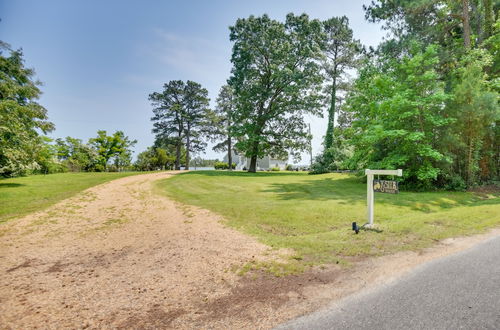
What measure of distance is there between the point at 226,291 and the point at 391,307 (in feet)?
6.26

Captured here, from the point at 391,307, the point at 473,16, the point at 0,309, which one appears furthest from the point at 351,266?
the point at 473,16

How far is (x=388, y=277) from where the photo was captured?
3240 mm

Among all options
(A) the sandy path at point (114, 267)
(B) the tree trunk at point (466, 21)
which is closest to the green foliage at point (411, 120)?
(B) the tree trunk at point (466, 21)

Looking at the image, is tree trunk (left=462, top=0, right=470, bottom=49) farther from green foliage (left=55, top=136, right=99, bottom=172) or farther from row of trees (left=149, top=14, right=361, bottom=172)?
green foliage (left=55, top=136, right=99, bottom=172)

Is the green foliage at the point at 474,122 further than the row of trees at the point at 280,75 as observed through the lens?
No

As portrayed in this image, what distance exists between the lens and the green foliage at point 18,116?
1138 cm

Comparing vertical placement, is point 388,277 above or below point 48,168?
below

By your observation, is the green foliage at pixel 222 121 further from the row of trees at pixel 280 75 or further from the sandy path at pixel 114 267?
the sandy path at pixel 114 267

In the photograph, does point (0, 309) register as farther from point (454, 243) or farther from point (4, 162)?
point (4, 162)

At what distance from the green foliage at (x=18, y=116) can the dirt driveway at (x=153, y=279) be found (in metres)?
8.12

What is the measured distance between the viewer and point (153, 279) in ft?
11.1

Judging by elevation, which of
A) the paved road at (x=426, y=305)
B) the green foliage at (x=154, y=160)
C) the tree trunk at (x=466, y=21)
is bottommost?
the paved road at (x=426, y=305)

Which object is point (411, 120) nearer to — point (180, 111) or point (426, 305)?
point (426, 305)

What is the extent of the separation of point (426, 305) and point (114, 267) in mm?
4409
